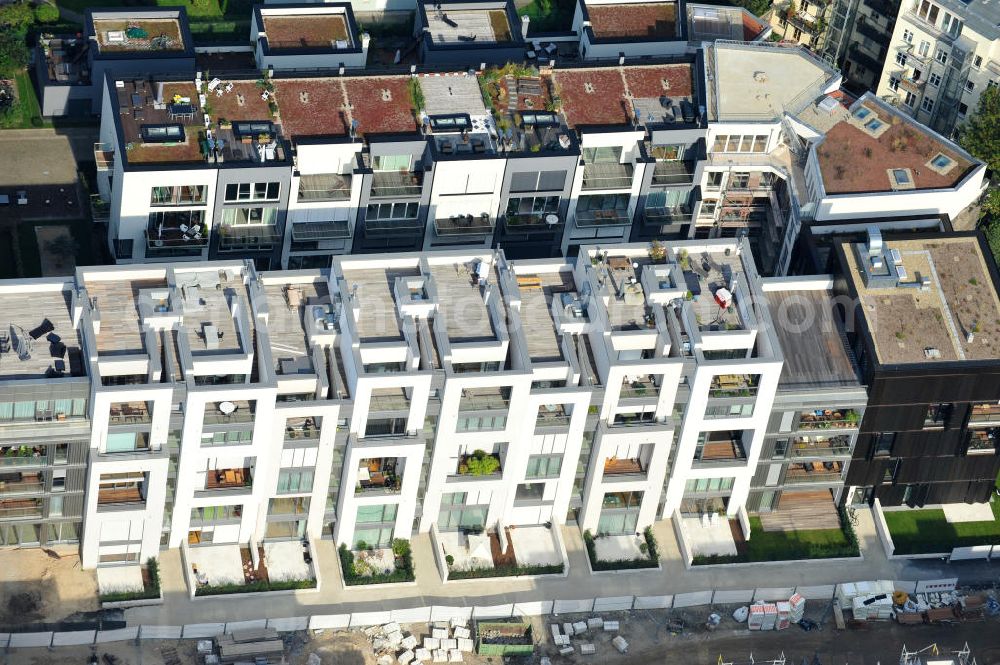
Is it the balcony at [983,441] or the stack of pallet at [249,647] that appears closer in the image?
the stack of pallet at [249,647]

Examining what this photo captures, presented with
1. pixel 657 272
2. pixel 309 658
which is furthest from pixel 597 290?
pixel 309 658


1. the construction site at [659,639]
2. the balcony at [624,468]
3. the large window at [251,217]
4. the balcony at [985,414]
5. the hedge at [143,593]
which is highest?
the large window at [251,217]

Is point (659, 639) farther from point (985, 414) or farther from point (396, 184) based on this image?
point (396, 184)

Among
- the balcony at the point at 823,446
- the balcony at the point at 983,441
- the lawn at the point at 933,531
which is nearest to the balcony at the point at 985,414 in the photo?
the balcony at the point at 983,441

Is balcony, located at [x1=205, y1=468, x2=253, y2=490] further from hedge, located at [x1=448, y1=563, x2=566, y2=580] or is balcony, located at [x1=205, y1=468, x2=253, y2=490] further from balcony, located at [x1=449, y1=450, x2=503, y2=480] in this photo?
hedge, located at [x1=448, y1=563, x2=566, y2=580]

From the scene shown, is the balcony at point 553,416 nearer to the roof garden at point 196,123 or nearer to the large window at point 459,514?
the large window at point 459,514

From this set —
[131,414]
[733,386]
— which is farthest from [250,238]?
[733,386]
